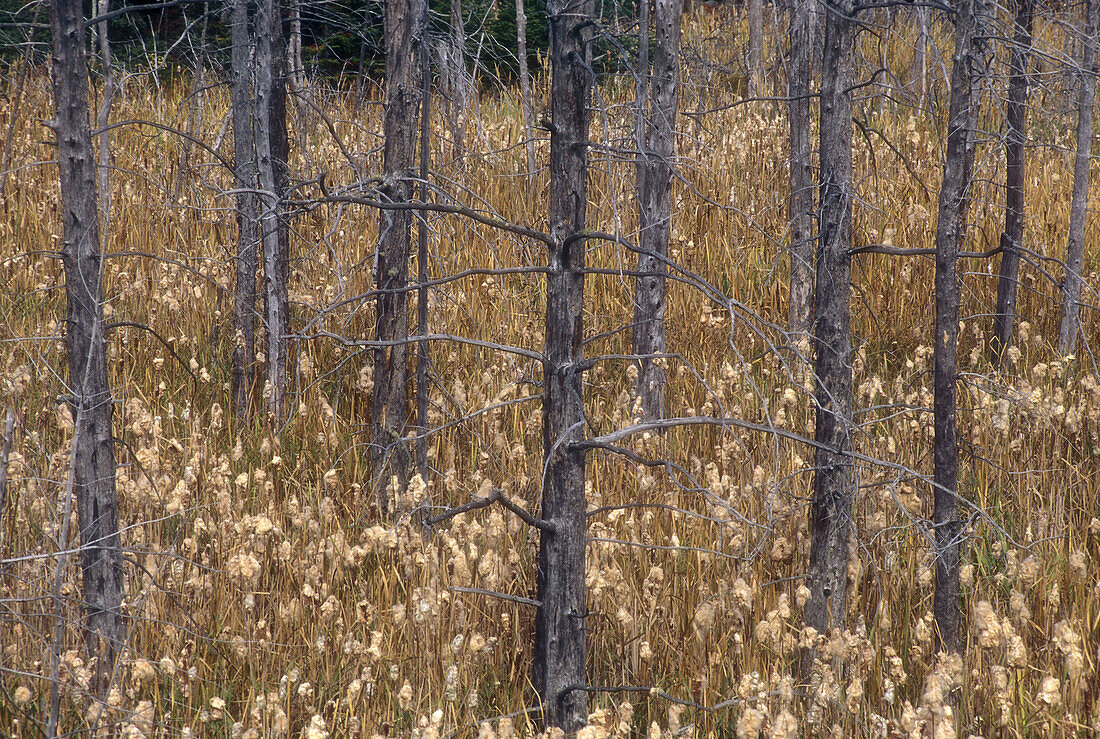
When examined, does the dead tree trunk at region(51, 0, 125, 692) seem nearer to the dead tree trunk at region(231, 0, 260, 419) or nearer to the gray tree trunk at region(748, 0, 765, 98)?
the dead tree trunk at region(231, 0, 260, 419)

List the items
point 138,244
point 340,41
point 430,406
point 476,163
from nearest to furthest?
point 430,406 < point 138,244 < point 476,163 < point 340,41

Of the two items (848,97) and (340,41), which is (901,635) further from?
(340,41)

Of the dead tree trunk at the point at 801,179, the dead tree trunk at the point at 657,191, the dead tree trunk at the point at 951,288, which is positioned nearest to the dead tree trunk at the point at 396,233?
the dead tree trunk at the point at 657,191

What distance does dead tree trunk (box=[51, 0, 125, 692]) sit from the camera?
7.84 ft

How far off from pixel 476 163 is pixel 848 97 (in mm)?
4584

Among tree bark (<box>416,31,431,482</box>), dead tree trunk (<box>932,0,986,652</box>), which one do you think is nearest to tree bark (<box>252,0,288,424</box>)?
tree bark (<box>416,31,431,482</box>)

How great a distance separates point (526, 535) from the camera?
351 centimetres

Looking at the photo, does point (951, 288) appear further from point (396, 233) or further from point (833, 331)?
point (396, 233)

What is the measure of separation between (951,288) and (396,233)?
207 centimetres

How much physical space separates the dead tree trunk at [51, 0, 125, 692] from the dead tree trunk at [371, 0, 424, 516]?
93 centimetres

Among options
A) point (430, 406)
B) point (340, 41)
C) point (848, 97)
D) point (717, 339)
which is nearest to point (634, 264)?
point (717, 339)

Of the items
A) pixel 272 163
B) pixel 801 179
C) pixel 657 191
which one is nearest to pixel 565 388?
pixel 657 191

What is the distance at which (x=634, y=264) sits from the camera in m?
5.63

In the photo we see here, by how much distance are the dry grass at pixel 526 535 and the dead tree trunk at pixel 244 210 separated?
8.8 inches
